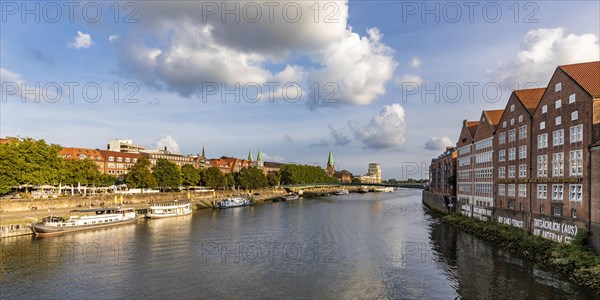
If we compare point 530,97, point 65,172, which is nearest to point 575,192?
point 530,97

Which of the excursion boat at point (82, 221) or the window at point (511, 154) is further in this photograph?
the excursion boat at point (82, 221)

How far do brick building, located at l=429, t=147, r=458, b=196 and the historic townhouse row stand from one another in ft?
93.2

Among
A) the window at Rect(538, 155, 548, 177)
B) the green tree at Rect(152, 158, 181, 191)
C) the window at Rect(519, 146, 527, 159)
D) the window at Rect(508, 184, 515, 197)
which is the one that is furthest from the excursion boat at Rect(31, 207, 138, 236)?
the window at Rect(538, 155, 548, 177)

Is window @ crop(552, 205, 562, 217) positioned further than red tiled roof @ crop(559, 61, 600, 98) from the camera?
Yes

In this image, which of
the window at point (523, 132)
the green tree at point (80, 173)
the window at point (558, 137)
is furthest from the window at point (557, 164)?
the green tree at point (80, 173)

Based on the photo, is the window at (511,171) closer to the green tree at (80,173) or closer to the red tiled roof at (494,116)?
the red tiled roof at (494,116)

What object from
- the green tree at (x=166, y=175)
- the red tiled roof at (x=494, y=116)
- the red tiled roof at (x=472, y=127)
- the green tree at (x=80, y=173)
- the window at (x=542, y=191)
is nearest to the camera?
the window at (x=542, y=191)

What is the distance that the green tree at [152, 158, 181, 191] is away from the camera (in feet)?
401

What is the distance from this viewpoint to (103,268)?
136ft

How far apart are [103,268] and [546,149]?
53.9m

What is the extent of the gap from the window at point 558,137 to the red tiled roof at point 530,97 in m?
8.58

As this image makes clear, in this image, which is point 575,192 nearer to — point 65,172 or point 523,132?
point 523,132

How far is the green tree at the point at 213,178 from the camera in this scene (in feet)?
476

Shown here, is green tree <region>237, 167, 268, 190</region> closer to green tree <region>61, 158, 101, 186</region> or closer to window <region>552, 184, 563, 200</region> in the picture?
green tree <region>61, 158, 101, 186</region>
